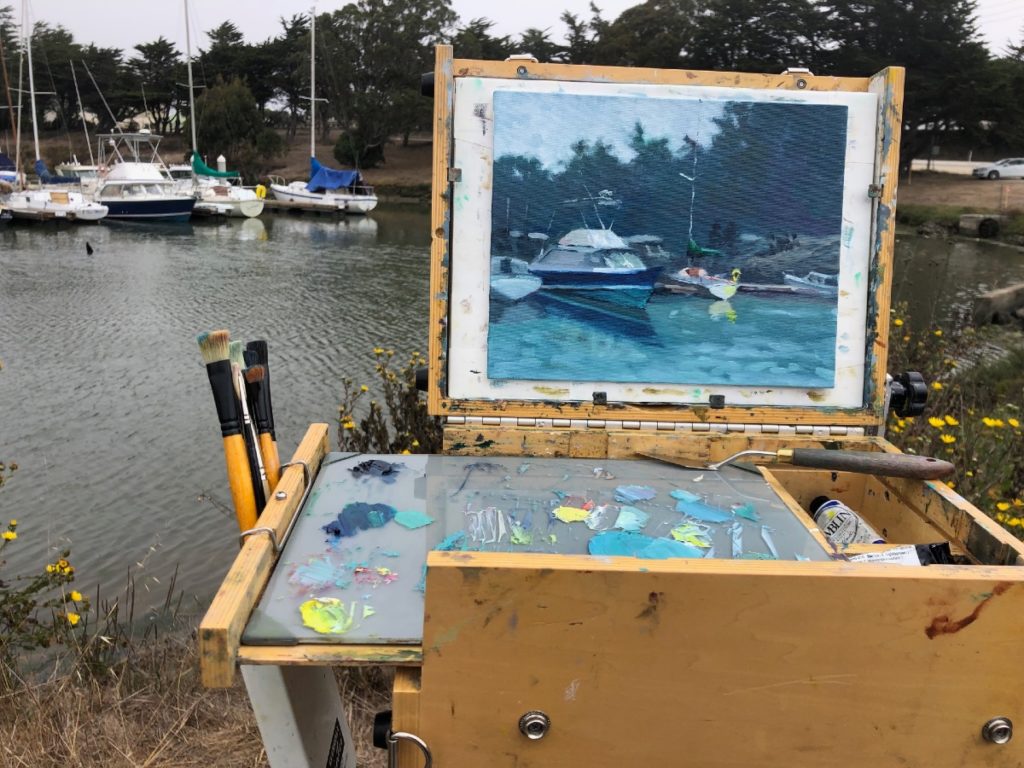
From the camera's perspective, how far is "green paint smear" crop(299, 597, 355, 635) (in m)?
1.65

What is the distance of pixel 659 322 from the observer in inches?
110

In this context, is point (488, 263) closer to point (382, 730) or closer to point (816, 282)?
point (816, 282)

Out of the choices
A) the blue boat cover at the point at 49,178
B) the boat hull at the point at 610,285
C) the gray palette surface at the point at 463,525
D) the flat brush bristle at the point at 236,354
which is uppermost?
the blue boat cover at the point at 49,178

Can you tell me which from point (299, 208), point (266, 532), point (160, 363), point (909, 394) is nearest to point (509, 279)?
point (266, 532)

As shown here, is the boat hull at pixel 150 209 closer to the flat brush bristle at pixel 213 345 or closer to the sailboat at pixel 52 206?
the sailboat at pixel 52 206

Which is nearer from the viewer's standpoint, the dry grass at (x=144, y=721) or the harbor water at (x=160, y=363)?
the dry grass at (x=144, y=721)

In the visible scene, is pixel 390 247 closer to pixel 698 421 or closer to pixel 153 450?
pixel 153 450

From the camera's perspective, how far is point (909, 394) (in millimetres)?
2756

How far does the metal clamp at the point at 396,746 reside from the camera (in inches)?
61.9

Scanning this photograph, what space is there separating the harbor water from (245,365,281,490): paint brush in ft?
4.73

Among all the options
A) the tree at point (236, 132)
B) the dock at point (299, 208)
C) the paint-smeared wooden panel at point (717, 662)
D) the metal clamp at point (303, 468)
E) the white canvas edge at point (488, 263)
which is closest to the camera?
the paint-smeared wooden panel at point (717, 662)

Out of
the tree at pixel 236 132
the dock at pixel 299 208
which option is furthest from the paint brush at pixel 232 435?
the tree at pixel 236 132

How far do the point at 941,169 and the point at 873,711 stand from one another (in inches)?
1755

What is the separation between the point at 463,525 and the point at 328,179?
3344cm
